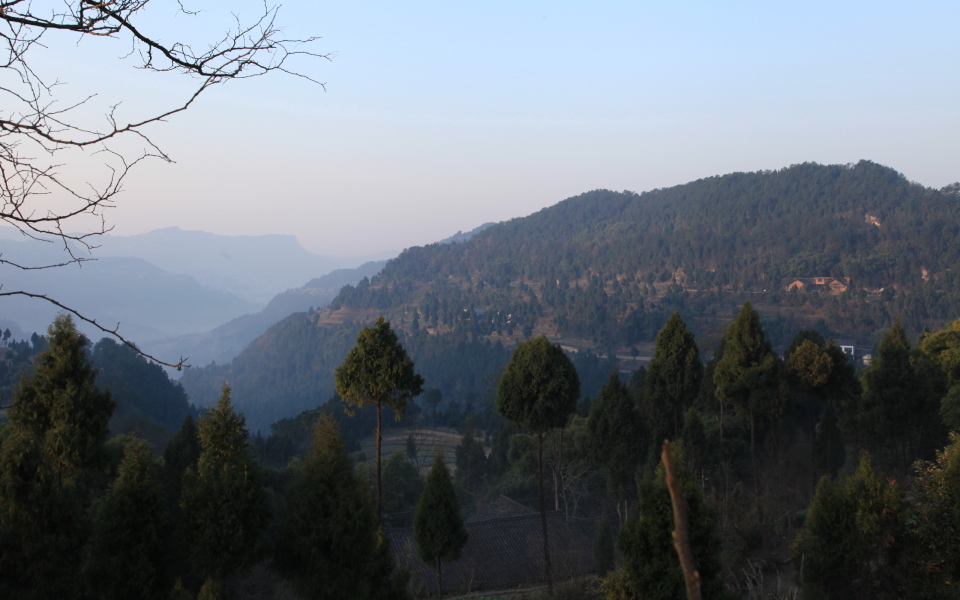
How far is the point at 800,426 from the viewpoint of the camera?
19547 millimetres

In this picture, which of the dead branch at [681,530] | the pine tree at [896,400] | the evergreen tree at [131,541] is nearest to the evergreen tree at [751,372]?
the pine tree at [896,400]

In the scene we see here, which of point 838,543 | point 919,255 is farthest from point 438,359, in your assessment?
point 838,543

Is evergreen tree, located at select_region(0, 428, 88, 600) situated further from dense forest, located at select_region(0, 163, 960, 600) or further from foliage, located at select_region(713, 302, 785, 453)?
foliage, located at select_region(713, 302, 785, 453)

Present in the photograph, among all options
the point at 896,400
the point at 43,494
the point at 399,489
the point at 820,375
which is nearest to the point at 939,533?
the point at 820,375

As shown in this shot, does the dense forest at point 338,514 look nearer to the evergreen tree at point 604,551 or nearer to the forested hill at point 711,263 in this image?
the evergreen tree at point 604,551

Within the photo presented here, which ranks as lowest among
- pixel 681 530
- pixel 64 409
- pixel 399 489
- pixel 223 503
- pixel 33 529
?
pixel 399 489

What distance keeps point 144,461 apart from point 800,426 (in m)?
18.5

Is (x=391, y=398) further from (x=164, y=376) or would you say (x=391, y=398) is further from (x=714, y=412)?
(x=164, y=376)

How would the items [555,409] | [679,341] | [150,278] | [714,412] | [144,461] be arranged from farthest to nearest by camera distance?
[150,278]
[714,412]
[679,341]
[555,409]
[144,461]

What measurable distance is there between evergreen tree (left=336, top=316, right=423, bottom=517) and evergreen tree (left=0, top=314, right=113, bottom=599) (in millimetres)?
3272

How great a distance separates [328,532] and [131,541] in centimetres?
196

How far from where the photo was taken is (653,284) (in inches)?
3255

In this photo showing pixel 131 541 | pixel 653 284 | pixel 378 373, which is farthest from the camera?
pixel 653 284

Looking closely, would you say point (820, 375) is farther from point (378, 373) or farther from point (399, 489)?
point (399, 489)
